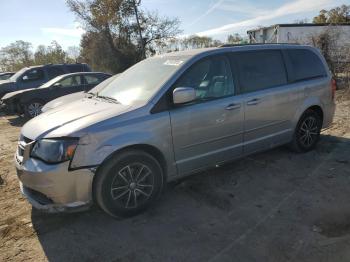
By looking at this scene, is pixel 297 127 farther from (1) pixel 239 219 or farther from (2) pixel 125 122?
(2) pixel 125 122

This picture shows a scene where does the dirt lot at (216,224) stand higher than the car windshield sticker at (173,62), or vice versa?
the car windshield sticker at (173,62)

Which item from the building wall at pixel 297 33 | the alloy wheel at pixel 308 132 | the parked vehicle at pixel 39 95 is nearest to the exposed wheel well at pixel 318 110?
the alloy wheel at pixel 308 132

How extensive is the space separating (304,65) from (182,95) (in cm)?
273

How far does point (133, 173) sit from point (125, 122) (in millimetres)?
601

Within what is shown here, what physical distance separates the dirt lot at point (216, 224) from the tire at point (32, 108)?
20.5 feet

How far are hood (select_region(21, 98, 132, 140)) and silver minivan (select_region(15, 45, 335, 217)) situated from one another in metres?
0.02

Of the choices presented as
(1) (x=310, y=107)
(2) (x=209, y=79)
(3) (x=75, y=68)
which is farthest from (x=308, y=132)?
(3) (x=75, y=68)

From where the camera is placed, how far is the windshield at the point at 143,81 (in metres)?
3.98

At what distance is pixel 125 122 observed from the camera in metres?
3.57

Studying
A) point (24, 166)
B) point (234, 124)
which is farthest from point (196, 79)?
point (24, 166)

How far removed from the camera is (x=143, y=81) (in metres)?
4.30

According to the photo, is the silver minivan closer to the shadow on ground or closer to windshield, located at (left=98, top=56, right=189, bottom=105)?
windshield, located at (left=98, top=56, right=189, bottom=105)

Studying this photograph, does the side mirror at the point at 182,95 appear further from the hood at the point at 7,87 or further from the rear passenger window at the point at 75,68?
the hood at the point at 7,87

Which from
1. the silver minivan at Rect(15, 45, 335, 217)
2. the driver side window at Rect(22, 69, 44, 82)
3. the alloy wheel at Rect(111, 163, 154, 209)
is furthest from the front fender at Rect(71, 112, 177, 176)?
the driver side window at Rect(22, 69, 44, 82)
